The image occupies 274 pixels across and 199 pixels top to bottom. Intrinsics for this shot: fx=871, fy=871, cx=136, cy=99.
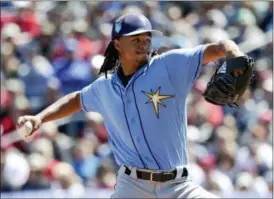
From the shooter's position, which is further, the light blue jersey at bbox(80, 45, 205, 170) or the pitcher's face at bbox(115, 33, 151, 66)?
the pitcher's face at bbox(115, 33, 151, 66)

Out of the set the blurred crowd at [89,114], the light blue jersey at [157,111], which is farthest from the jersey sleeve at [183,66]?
the blurred crowd at [89,114]

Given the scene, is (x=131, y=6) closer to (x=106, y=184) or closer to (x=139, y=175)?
(x=106, y=184)

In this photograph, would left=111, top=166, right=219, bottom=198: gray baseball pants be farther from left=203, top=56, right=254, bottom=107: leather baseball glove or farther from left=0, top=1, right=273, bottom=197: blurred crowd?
left=0, top=1, right=273, bottom=197: blurred crowd

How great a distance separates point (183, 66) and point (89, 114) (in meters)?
4.50

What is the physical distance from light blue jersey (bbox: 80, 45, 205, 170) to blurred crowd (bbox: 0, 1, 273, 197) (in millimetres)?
3166

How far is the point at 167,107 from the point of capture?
16.4 ft

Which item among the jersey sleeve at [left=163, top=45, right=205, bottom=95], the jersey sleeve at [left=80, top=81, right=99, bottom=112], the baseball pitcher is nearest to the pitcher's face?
the baseball pitcher

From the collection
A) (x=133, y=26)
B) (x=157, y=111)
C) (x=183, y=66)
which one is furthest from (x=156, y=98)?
(x=133, y=26)

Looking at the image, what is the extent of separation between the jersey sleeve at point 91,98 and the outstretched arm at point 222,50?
908 millimetres

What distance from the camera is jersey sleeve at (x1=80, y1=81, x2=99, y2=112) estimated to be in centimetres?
550

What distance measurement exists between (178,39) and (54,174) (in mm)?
2933

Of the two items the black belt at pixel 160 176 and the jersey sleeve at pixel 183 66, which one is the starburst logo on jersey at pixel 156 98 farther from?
the black belt at pixel 160 176

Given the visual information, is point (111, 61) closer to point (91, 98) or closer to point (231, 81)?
point (91, 98)

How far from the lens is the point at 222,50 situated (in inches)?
180
